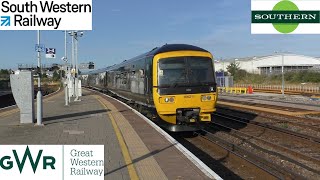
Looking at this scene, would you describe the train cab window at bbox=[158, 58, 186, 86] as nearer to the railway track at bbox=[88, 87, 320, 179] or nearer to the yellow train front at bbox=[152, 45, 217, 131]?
the yellow train front at bbox=[152, 45, 217, 131]

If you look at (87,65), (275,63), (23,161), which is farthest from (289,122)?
(275,63)

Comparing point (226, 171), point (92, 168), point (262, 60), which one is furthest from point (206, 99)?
point (262, 60)

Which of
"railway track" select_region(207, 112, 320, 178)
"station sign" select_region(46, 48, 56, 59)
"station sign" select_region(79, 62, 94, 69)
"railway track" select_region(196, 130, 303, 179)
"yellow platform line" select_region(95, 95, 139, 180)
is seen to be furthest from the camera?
"station sign" select_region(79, 62, 94, 69)

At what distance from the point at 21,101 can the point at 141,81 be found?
488 cm

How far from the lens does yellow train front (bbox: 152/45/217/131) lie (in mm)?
14625

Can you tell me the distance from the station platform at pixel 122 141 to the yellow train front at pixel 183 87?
3.03ft

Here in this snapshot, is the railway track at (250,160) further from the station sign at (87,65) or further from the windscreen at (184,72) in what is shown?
the station sign at (87,65)

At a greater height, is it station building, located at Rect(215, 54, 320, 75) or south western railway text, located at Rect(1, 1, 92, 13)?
station building, located at Rect(215, 54, 320, 75)

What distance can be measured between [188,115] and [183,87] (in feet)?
3.19

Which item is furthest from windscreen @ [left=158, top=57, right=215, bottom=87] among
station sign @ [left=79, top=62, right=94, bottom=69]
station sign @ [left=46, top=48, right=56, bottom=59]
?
station sign @ [left=79, top=62, right=94, bottom=69]

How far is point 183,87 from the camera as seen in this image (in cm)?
1473

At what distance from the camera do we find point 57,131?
13789mm

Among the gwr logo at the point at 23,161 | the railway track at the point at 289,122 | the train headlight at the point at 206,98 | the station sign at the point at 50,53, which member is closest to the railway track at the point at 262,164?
the train headlight at the point at 206,98

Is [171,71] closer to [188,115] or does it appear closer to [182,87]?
[182,87]
